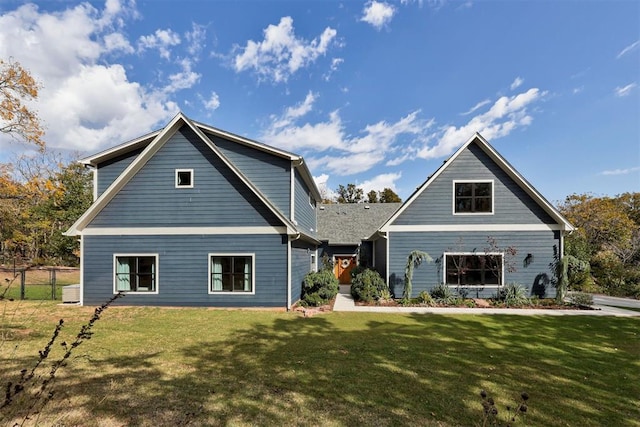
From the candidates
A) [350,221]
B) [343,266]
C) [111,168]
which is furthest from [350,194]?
[111,168]

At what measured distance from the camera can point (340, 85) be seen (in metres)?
17.2

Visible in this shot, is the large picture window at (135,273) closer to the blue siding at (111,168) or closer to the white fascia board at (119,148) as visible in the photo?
the blue siding at (111,168)

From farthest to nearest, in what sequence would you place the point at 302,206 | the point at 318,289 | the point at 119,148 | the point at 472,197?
the point at 302,206, the point at 472,197, the point at 318,289, the point at 119,148

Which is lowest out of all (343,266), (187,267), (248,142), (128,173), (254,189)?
(343,266)

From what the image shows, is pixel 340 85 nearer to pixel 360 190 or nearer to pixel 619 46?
pixel 619 46

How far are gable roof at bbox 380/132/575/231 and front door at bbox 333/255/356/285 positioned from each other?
8.03 m

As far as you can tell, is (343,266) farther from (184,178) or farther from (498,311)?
(184,178)

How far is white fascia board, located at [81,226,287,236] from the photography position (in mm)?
11547

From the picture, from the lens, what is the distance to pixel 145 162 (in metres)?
11.9

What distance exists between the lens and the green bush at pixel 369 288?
1294cm

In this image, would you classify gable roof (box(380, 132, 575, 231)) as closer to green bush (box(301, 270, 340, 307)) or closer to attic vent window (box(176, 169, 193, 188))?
green bush (box(301, 270, 340, 307))

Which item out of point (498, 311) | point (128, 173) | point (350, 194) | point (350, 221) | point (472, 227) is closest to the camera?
point (498, 311)

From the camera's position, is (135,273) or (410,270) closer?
(135,273)

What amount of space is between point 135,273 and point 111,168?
4.81 m
